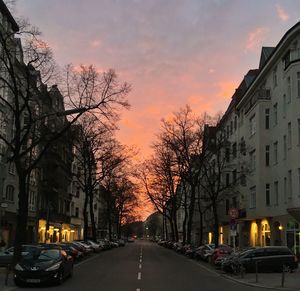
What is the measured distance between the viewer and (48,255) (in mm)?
22719

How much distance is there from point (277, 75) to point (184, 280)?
27509 mm

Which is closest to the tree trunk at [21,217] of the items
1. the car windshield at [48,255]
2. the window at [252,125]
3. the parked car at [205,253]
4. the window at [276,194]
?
the car windshield at [48,255]

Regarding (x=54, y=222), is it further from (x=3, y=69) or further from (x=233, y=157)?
(x=3, y=69)

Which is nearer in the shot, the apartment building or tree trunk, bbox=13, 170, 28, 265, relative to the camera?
tree trunk, bbox=13, 170, 28, 265

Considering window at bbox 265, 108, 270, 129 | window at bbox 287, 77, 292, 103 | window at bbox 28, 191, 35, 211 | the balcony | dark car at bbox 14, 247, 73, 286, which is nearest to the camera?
dark car at bbox 14, 247, 73, 286

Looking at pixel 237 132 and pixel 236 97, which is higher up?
pixel 236 97

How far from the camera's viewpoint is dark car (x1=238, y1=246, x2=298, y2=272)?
3111 centimetres

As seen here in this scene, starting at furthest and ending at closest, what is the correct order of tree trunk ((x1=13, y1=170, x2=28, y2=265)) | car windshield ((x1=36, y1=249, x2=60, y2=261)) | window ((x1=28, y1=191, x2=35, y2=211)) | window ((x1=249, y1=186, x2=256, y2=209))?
window ((x1=28, y1=191, x2=35, y2=211)) < window ((x1=249, y1=186, x2=256, y2=209)) < tree trunk ((x1=13, y1=170, x2=28, y2=265)) < car windshield ((x1=36, y1=249, x2=60, y2=261))

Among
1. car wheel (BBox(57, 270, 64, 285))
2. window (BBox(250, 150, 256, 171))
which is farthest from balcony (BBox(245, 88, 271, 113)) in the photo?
car wheel (BBox(57, 270, 64, 285))

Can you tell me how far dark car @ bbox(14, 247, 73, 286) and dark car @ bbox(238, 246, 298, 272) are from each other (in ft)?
41.3

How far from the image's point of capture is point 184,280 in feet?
82.5

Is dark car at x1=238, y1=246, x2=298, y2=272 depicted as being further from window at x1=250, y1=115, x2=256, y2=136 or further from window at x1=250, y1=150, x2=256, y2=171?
window at x1=250, y1=115, x2=256, y2=136

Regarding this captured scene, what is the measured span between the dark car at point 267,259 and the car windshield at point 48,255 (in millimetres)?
12368

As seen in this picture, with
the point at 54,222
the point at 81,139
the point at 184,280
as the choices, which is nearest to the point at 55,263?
the point at 184,280
